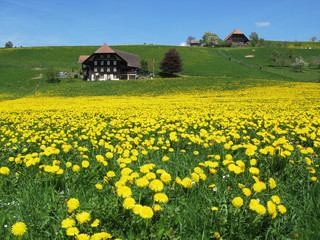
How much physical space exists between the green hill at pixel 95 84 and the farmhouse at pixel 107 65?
5.08 m

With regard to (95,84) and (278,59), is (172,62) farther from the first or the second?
(278,59)

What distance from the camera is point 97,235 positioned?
1200 mm

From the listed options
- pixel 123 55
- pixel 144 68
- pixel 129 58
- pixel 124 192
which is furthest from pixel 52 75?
pixel 124 192

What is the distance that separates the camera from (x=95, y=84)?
35.7 meters

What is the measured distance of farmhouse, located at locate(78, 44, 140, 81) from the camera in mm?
51188

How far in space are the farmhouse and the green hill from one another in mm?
5076

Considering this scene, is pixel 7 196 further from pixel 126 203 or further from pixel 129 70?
pixel 129 70

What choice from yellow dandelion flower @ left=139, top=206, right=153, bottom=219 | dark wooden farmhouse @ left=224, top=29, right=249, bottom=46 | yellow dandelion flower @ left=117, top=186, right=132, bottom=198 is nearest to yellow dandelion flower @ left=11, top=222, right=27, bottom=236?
yellow dandelion flower @ left=117, top=186, right=132, bottom=198

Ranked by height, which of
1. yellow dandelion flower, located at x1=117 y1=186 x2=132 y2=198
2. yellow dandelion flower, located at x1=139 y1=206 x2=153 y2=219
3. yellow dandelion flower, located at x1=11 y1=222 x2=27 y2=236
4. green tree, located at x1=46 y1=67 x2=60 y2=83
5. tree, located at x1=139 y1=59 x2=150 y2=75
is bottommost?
yellow dandelion flower, located at x1=11 y1=222 x2=27 y2=236

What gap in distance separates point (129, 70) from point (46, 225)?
185 feet

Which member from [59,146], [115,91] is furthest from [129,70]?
[59,146]

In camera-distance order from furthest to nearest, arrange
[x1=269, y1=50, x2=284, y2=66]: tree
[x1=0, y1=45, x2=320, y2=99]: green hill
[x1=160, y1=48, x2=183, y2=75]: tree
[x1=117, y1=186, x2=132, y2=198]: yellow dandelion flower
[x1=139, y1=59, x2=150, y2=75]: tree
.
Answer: [x1=269, y1=50, x2=284, y2=66]: tree < [x1=139, y1=59, x2=150, y2=75]: tree < [x1=160, y1=48, x2=183, y2=75]: tree < [x1=0, y1=45, x2=320, y2=99]: green hill < [x1=117, y1=186, x2=132, y2=198]: yellow dandelion flower

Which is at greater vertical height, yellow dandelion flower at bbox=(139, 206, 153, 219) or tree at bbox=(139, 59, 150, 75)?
tree at bbox=(139, 59, 150, 75)

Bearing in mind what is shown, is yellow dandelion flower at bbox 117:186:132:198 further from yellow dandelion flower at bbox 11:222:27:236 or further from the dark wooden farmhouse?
the dark wooden farmhouse
